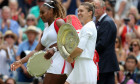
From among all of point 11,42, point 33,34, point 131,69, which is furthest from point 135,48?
point 11,42

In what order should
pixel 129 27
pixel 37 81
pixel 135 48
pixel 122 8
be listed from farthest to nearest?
1. pixel 122 8
2. pixel 129 27
3. pixel 135 48
4. pixel 37 81

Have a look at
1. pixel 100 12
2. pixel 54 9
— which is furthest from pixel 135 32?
pixel 54 9

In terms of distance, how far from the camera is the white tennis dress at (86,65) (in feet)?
20.1

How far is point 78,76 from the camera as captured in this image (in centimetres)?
621

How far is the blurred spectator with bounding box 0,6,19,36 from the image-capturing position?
1238cm

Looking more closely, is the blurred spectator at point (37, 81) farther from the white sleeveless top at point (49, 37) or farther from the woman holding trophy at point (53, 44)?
the white sleeveless top at point (49, 37)

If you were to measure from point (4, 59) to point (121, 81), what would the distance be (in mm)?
2957

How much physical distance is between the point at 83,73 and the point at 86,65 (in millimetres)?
125

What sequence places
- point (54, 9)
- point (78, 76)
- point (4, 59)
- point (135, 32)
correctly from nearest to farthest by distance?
point (78, 76), point (54, 9), point (4, 59), point (135, 32)

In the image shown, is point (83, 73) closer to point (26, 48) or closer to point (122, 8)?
point (26, 48)

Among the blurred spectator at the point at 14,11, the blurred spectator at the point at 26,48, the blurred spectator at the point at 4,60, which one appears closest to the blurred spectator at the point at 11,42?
the blurred spectator at the point at 26,48

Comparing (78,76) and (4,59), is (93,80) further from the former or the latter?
(4,59)

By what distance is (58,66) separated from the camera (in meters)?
6.44

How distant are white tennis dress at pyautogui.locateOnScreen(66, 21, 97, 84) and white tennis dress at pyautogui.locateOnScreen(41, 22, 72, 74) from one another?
0.87 feet
